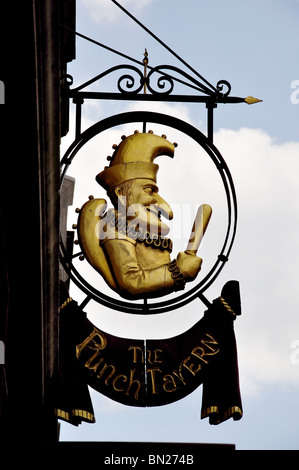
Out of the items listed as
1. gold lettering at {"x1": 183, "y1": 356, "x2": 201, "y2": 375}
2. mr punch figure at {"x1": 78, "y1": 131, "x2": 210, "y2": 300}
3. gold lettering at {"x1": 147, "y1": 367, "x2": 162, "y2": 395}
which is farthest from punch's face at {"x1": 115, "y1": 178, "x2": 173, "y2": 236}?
gold lettering at {"x1": 147, "y1": 367, "x2": 162, "y2": 395}

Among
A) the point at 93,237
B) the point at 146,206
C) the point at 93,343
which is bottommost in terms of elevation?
the point at 93,343

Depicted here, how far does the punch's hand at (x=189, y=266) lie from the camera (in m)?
13.1

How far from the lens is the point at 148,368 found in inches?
504

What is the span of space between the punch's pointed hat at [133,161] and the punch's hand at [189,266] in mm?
1139

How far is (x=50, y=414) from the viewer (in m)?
12.9

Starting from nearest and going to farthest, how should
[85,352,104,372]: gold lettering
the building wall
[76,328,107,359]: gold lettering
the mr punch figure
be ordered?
the building wall < [85,352,104,372]: gold lettering < [76,328,107,359]: gold lettering < the mr punch figure

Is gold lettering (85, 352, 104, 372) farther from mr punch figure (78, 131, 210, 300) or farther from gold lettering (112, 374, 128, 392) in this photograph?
mr punch figure (78, 131, 210, 300)

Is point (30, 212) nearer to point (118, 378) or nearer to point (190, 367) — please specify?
point (118, 378)

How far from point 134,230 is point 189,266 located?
792 millimetres

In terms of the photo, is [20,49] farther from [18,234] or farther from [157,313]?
[157,313]

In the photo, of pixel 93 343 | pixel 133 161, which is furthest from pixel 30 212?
pixel 133 161

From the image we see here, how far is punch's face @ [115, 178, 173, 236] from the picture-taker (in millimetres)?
13539

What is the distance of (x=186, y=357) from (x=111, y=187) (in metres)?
2.19
